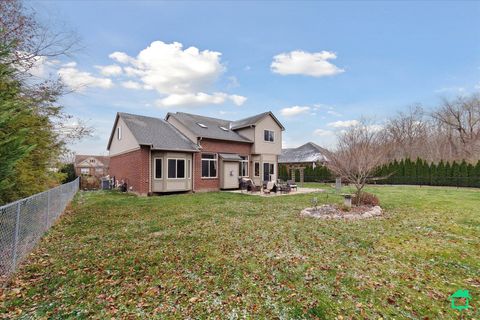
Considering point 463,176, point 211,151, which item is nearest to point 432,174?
point 463,176

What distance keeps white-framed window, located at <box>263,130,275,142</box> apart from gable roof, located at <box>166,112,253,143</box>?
163 cm

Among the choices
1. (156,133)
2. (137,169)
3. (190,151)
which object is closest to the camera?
(137,169)

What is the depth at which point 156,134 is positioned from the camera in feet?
54.3

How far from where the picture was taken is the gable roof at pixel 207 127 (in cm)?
1756

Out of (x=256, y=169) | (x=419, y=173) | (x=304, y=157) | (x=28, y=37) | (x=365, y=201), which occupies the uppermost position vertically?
(x=28, y=37)

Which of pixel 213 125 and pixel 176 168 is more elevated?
pixel 213 125

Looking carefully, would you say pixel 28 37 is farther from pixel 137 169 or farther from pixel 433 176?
pixel 433 176

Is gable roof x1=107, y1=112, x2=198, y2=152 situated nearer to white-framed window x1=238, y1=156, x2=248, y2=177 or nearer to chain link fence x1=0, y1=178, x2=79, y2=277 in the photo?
white-framed window x1=238, y1=156, x2=248, y2=177

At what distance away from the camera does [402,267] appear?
4387mm

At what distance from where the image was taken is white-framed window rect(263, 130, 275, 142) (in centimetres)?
2020

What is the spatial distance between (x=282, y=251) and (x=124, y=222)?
5.65 metres

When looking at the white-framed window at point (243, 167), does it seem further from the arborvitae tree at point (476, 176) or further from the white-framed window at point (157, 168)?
the arborvitae tree at point (476, 176)

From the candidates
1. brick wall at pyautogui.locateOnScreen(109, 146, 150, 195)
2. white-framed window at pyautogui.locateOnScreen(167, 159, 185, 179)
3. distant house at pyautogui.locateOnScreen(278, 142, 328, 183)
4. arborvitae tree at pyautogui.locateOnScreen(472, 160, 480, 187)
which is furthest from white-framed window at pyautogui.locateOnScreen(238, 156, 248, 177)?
arborvitae tree at pyautogui.locateOnScreen(472, 160, 480, 187)

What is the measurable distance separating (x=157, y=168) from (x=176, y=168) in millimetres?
1212
